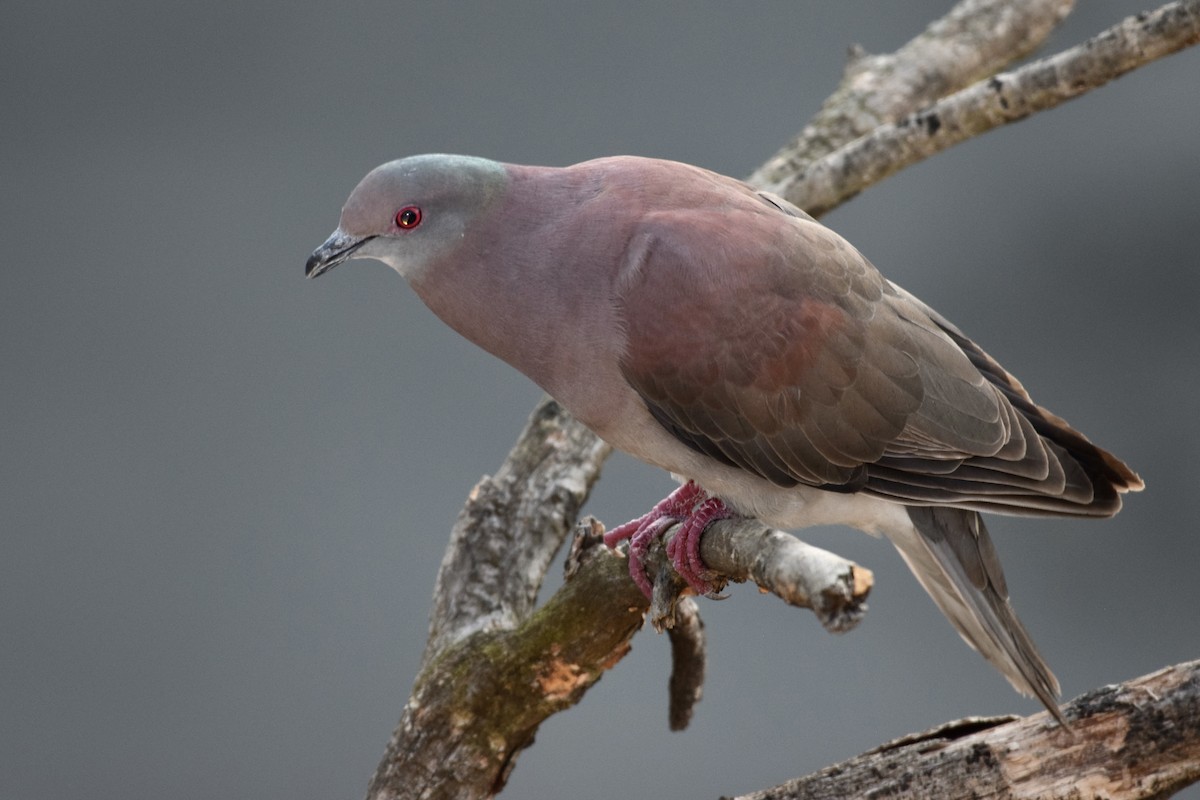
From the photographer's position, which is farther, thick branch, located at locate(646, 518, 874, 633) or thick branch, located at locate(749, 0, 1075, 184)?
thick branch, located at locate(749, 0, 1075, 184)

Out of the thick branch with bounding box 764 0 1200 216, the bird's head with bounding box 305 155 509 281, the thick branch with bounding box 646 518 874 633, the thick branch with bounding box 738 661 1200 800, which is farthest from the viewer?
the thick branch with bounding box 764 0 1200 216

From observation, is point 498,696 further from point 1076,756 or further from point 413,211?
point 1076,756

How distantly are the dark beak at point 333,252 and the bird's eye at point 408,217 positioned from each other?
0.06m

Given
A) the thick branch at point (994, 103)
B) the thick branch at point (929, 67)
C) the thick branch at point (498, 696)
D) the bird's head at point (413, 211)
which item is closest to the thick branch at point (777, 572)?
the thick branch at point (498, 696)

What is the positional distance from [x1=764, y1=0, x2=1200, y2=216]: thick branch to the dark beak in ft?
4.24

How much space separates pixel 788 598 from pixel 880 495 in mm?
648

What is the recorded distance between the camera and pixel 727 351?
2207mm

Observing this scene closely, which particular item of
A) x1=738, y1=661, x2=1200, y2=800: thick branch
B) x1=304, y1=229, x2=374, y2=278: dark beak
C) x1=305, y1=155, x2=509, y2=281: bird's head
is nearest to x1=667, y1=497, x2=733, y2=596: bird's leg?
x1=738, y1=661, x2=1200, y2=800: thick branch

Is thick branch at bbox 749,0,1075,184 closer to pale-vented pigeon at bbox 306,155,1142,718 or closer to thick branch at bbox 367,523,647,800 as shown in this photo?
pale-vented pigeon at bbox 306,155,1142,718

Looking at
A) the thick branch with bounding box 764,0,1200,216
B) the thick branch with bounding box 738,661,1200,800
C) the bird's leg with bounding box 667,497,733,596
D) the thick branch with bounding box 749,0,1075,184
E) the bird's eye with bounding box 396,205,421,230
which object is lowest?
the thick branch with bounding box 738,661,1200,800

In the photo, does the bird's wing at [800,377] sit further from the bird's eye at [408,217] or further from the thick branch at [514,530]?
the thick branch at [514,530]

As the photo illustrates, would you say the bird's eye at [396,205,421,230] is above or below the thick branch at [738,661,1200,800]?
above

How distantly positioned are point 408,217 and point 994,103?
1.56 m

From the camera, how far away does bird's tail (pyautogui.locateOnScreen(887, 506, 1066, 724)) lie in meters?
2.19
